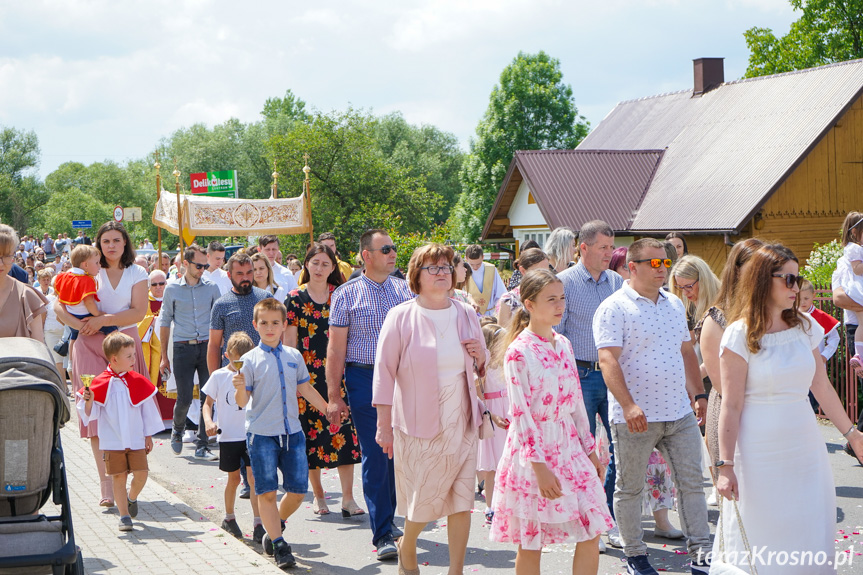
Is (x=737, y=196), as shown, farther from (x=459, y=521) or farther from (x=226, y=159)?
(x=226, y=159)

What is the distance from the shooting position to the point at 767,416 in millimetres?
4609

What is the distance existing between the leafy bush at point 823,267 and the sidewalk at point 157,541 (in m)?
9.02

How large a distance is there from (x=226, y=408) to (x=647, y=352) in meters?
3.02

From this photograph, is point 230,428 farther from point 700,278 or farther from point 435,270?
point 700,278

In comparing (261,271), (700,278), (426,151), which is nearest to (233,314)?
(261,271)

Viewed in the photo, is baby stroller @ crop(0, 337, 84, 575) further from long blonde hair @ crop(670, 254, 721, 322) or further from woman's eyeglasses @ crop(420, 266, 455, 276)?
long blonde hair @ crop(670, 254, 721, 322)

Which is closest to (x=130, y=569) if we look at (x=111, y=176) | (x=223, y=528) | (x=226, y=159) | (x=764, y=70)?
(x=223, y=528)

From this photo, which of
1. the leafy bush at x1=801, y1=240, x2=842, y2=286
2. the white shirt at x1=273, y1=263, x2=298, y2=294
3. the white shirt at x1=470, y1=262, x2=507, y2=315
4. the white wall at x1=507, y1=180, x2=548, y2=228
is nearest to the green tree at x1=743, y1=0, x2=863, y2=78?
the white wall at x1=507, y1=180, x2=548, y2=228

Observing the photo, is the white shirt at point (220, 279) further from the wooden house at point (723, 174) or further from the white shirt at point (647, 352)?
the wooden house at point (723, 174)

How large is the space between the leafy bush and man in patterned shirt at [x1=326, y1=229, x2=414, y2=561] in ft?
26.8

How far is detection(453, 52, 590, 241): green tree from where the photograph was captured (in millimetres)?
57062

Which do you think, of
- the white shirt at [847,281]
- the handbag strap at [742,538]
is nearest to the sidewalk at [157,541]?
the handbag strap at [742,538]

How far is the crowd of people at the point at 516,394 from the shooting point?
4660 mm

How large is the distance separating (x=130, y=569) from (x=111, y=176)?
9794 cm
